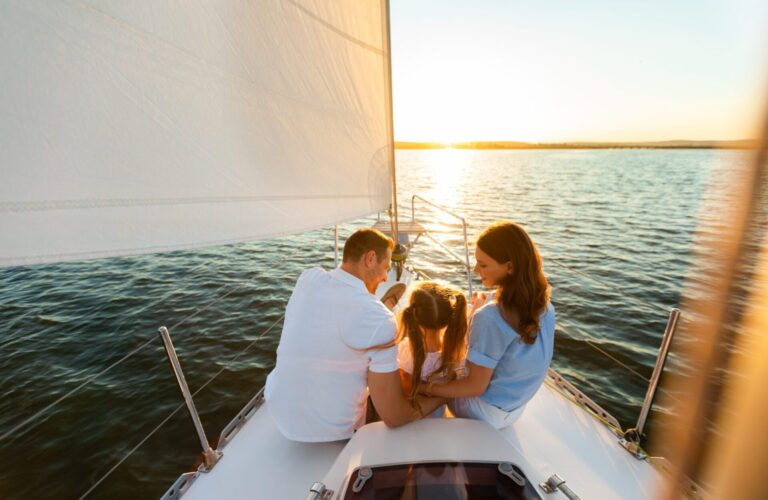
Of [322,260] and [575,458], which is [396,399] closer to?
[575,458]

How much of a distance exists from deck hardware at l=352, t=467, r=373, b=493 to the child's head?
52cm

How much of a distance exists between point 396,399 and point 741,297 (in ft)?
4.87

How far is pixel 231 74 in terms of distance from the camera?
180 centimetres

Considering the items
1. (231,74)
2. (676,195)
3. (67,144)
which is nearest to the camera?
(67,144)

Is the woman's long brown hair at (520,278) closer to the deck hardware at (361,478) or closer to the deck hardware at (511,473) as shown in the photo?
the deck hardware at (511,473)

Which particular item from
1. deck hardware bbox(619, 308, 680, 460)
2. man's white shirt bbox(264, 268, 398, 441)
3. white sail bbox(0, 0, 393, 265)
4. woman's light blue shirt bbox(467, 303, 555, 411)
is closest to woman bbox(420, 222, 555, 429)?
woman's light blue shirt bbox(467, 303, 555, 411)

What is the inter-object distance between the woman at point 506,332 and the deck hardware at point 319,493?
64 centimetres

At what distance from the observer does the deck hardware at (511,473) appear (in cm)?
131

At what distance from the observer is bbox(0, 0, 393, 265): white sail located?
116cm

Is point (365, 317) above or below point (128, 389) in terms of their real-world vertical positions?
above

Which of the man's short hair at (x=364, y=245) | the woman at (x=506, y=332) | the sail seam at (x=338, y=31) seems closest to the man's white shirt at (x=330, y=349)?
the man's short hair at (x=364, y=245)

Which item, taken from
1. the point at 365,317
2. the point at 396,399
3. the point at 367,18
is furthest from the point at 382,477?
the point at 367,18

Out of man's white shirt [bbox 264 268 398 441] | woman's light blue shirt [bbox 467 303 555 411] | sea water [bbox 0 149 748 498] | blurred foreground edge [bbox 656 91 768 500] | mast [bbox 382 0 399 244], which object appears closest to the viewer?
blurred foreground edge [bbox 656 91 768 500]

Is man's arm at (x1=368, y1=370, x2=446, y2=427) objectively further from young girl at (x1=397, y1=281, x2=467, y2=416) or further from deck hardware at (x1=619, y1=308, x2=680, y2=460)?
deck hardware at (x1=619, y1=308, x2=680, y2=460)
